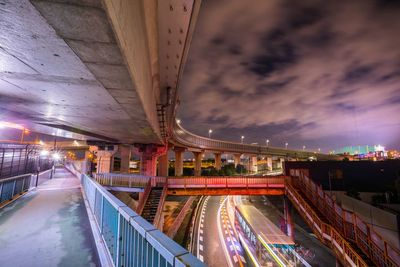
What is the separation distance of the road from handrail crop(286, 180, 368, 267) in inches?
258

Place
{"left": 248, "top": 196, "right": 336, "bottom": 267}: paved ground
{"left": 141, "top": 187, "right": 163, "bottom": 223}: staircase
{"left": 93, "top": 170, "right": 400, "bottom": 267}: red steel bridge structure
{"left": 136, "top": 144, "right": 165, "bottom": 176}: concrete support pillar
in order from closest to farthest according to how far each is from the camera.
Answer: {"left": 93, "top": 170, "right": 400, "bottom": 267}: red steel bridge structure, {"left": 141, "top": 187, "right": 163, "bottom": 223}: staircase, {"left": 248, "top": 196, "right": 336, "bottom": 267}: paved ground, {"left": 136, "top": 144, "right": 165, "bottom": 176}: concrete support pillar

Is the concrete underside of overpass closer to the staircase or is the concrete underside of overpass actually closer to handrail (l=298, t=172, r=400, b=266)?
the staircase

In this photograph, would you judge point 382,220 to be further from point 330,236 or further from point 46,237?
point 46,237

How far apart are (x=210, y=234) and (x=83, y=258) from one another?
771 inches

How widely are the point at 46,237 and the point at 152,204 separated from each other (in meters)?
12.3

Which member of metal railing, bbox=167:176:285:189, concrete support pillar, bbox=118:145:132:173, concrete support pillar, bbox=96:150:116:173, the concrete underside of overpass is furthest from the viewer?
concrete support pillar, bbox=118:145:132:173

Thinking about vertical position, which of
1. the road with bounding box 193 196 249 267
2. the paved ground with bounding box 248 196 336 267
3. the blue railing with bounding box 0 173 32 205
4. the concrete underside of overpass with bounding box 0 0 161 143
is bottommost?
the paved ground with bounding box 248 196 336 267

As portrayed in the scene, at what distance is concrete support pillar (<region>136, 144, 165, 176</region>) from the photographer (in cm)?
2573

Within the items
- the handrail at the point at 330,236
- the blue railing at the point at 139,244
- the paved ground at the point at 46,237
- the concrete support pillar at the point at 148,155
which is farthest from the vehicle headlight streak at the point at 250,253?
the concrete support pillar at the point at 148,155

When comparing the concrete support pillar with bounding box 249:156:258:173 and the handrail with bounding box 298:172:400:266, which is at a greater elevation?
the concrete support pillar with bounding box 249:156:258:173

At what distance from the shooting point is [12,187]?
10961mm

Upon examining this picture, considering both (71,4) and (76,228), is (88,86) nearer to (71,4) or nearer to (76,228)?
(71,4)

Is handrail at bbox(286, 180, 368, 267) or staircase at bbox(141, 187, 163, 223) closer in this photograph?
handrail at bbox(286, 180, 368, 267)

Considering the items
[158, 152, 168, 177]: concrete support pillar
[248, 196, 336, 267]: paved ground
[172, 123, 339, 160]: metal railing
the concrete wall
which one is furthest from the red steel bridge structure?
[158, 152, 168, 177]: concrete support pillar
